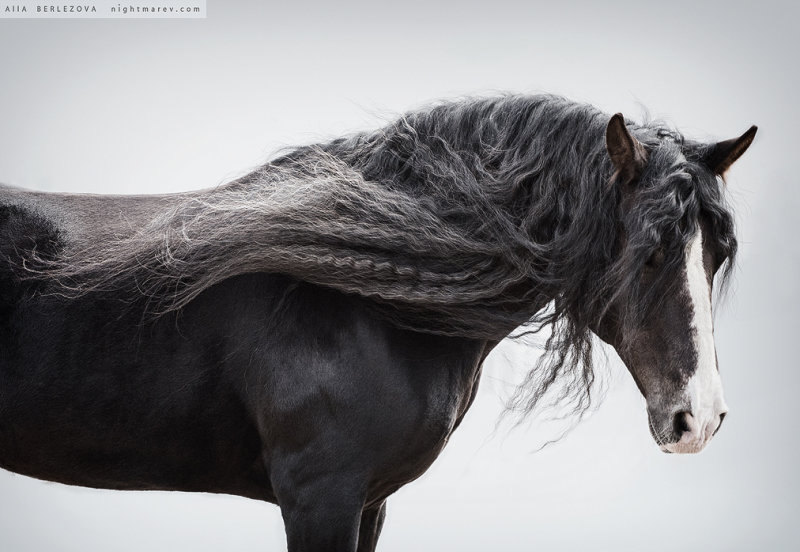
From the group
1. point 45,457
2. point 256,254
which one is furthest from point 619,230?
point 45,457

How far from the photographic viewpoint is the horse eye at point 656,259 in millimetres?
1068

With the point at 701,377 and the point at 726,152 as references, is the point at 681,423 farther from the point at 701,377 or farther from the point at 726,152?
the point at 726,152

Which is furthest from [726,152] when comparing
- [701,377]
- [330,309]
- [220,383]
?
[220,383]

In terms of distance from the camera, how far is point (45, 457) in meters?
1.27

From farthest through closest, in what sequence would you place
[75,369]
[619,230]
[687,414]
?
[75,369], [619,230], [687,414]

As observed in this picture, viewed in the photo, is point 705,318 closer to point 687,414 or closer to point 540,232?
point 687,414

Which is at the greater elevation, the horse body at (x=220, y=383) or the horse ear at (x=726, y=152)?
the horse ear at (x=726, y=152)

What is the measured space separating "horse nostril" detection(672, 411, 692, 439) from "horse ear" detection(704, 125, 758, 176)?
0.36m

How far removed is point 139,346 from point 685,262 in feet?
2.51

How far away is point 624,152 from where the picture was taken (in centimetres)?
111

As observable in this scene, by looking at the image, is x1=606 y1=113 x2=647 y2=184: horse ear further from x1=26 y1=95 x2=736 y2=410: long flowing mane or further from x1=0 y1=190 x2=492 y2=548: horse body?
x1=0 y1=190 x2=492 y2=548: horse body

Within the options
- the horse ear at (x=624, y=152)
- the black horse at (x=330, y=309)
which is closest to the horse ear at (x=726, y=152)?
the black horse at (x=330, y=309)

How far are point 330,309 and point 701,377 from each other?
508 millimetres

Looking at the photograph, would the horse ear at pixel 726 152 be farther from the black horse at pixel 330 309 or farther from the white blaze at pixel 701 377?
the white blaze at pixel 701 377
